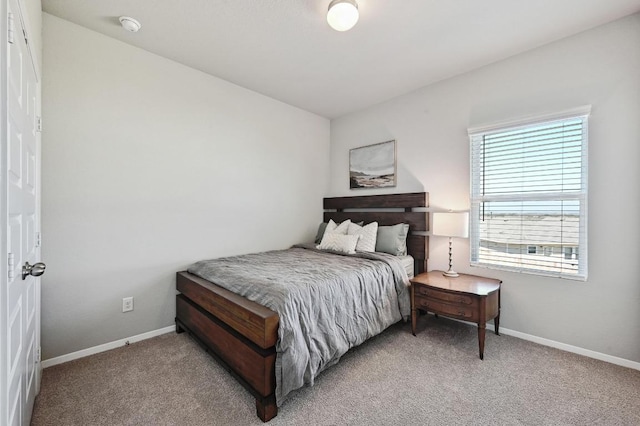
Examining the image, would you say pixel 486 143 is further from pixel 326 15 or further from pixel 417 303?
pixel 326 15

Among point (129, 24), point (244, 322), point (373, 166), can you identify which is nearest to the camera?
point (244, 322)

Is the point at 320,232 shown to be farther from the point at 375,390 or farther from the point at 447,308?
the point at 375,390

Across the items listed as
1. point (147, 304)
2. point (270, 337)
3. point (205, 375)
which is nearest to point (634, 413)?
point (270, 337)

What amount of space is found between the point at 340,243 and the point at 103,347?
2.34 m

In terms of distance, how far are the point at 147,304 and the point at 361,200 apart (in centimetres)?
265

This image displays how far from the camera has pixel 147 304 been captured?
254cm

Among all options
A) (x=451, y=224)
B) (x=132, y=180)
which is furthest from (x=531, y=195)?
(x=132, y=180)

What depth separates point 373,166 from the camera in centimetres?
371

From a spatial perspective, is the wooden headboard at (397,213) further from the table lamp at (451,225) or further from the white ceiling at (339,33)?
the white ceiling at (339,33)

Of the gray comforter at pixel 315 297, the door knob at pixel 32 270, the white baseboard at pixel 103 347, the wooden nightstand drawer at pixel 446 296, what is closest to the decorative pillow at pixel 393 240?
the gray comforter at pixel 315 297

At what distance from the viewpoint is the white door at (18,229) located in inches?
38.3

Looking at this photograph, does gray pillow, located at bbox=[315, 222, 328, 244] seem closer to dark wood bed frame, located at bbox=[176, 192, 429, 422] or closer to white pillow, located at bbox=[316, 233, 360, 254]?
white pillow, located at bbox=[316, 233, 360, 254]

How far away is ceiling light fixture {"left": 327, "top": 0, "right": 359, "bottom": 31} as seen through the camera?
1819 millimetres

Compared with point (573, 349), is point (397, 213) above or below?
above
